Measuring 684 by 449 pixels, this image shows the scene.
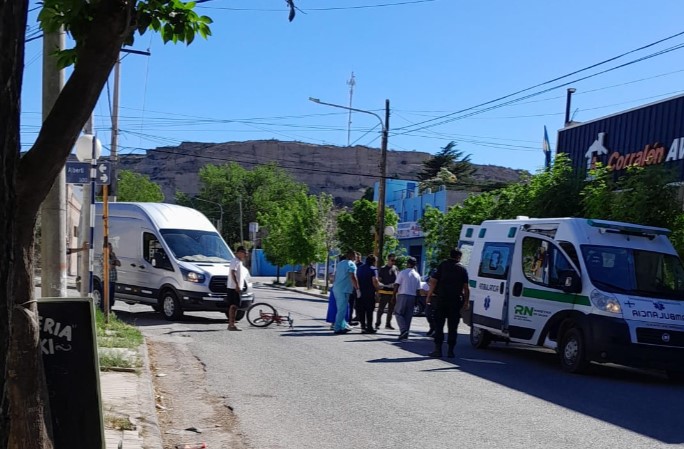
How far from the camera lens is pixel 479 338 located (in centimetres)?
1572

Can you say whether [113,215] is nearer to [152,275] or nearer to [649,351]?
[152,275]

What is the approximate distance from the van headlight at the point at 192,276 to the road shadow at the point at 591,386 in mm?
5033

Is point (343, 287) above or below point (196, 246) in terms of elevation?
below

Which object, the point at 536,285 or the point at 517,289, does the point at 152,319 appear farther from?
the point at 536,285

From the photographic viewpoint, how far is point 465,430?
7852 millimetres

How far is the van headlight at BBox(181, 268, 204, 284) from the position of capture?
17844 mm

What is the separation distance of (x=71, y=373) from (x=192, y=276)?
1297 centimetres

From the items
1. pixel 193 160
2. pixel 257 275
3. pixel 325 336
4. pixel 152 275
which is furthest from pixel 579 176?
pixel 193 160

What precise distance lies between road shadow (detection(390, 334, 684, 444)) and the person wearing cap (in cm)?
363

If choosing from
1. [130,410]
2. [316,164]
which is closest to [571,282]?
[130,410]

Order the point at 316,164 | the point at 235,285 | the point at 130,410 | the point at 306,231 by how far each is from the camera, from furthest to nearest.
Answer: the point at 316,164 < the point at 306,231 < the point at 235,285 < the point at 130,410

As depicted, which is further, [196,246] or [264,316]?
[196,246]

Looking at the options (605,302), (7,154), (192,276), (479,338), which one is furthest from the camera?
(192,276)

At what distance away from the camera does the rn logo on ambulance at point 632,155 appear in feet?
65.7
